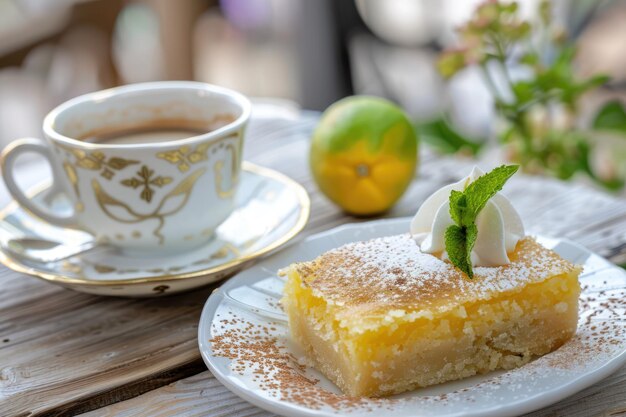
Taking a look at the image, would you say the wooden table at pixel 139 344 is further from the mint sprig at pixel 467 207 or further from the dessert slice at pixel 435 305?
the mint sprig at pixel 467 207

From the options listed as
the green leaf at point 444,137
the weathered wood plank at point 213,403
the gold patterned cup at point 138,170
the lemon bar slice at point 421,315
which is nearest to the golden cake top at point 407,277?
the lemon bar slice at point 421,315

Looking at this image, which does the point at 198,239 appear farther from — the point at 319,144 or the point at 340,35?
the point at 340,35

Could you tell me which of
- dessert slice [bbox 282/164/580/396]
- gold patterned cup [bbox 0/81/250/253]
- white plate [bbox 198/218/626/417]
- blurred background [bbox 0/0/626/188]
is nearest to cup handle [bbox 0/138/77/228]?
gold patterned cup [bbox 0/81/250/253]

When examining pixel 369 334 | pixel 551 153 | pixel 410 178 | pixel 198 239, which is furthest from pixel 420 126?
pixel 369 334

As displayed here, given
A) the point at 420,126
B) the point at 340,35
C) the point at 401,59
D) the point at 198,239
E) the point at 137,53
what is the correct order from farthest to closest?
the point at 137,53, the point at 401,59, the point at 340,35, the point at 420,126, the point at 198,239

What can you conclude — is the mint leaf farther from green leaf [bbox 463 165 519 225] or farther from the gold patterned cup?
the gold patterned cup

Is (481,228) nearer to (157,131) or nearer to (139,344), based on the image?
(139,344)
